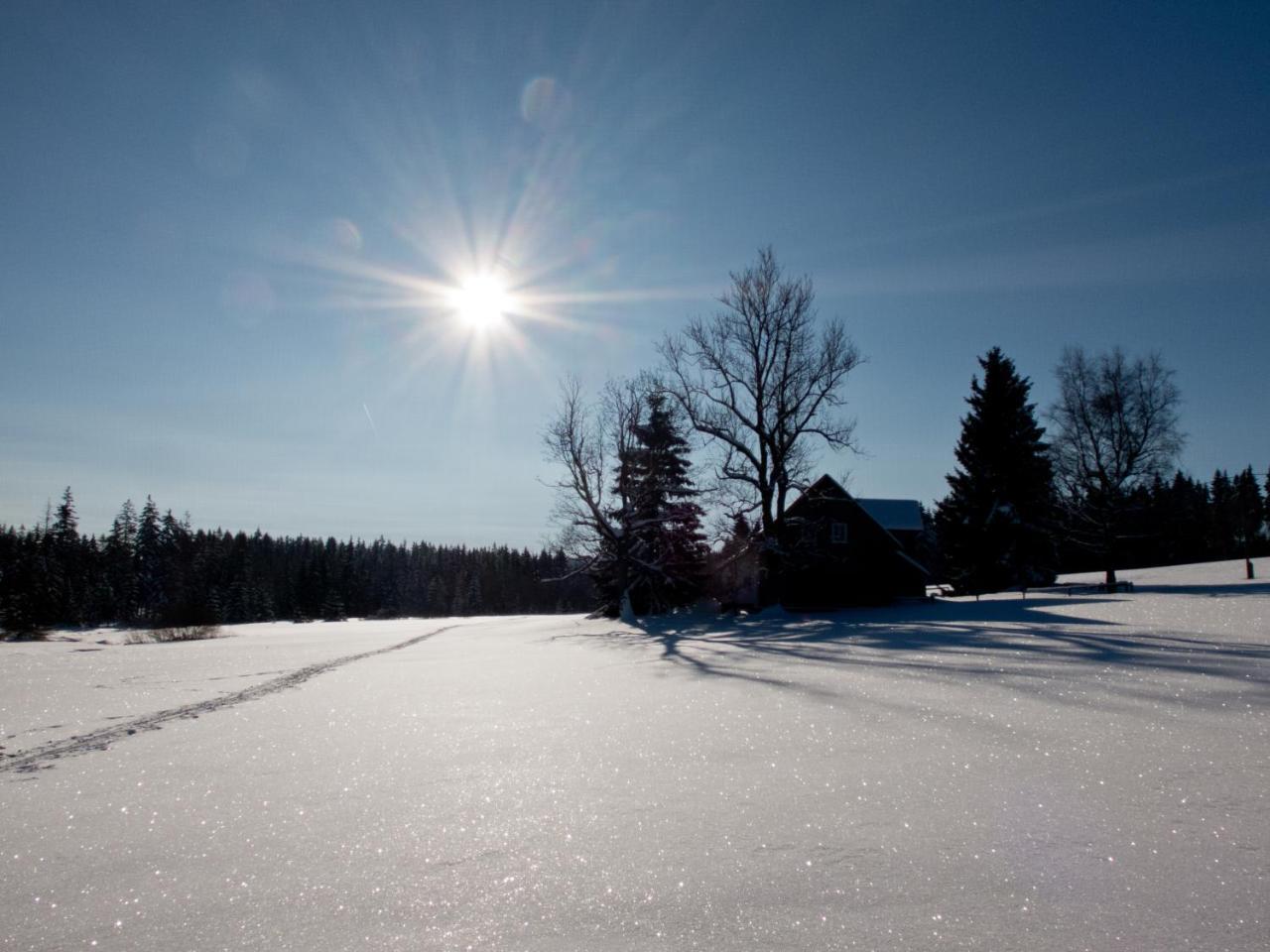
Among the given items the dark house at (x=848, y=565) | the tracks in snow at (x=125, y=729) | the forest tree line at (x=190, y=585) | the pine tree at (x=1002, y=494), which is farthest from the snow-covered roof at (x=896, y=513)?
the tracks in snow at (x=125, y=729)

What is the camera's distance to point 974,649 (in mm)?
11086

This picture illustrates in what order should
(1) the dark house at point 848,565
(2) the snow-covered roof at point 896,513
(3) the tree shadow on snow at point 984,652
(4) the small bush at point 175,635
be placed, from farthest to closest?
(2) the snow-covered roof at point 896,513
(1) the dark house at point 848,565
(4) the small bush at point 175,635
(3) the tree shadow on snow at point 984,652


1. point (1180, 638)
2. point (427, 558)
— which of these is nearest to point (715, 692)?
point (1180, 638)

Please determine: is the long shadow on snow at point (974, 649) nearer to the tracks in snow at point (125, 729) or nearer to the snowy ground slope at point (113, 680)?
the tracks in snow at point (125, 729)

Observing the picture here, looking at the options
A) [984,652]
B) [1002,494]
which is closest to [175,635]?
[984,652]

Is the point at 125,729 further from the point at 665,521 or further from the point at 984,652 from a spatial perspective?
the point at 665,521

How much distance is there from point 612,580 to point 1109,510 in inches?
998

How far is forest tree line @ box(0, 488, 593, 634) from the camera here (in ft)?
170

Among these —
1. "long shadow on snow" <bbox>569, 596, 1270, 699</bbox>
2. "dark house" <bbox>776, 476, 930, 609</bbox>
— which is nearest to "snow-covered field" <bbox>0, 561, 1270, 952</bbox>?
"long shadow on snow" <bbox>569, 596, 1270, 699</bbox>

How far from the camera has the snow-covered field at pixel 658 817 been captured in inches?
94.8

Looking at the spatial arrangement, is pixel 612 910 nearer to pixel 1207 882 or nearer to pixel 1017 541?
pixel 1207 882

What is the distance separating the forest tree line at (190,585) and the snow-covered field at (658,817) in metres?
24.5

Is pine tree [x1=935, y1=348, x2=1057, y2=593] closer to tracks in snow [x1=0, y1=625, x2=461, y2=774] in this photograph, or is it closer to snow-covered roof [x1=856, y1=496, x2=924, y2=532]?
snow-covered roof [x1=856, y1=496, x2=924, y2=532]

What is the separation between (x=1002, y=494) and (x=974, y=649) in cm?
3013
